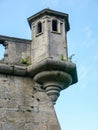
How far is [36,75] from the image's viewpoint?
8.65 m

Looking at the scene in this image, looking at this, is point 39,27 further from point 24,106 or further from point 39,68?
point 24,106

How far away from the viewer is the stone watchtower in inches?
317

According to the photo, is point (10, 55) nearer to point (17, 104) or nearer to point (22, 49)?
point (22, 49)

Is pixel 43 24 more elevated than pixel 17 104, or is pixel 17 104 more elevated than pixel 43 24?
pixel 43 24

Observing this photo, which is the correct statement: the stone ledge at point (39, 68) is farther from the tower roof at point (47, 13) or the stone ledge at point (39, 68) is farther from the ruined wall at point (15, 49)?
the tower roof at point (47, 13)

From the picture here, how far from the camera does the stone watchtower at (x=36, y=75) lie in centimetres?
805

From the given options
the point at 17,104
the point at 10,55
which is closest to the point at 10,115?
the point at 17,104

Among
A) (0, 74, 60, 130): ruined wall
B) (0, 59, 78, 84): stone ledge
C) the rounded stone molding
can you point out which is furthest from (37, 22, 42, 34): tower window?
(0, 74, 60, 130): ruined wall

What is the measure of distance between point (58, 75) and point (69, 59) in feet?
2.25

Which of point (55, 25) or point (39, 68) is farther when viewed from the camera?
point (55, 25)

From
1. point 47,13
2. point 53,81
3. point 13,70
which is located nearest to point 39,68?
point 53,81

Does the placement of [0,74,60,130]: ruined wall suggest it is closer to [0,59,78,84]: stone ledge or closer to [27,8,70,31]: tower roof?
[0,59,78,84]: stone ledge

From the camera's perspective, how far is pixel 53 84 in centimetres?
852

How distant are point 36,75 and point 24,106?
36.0 inches
